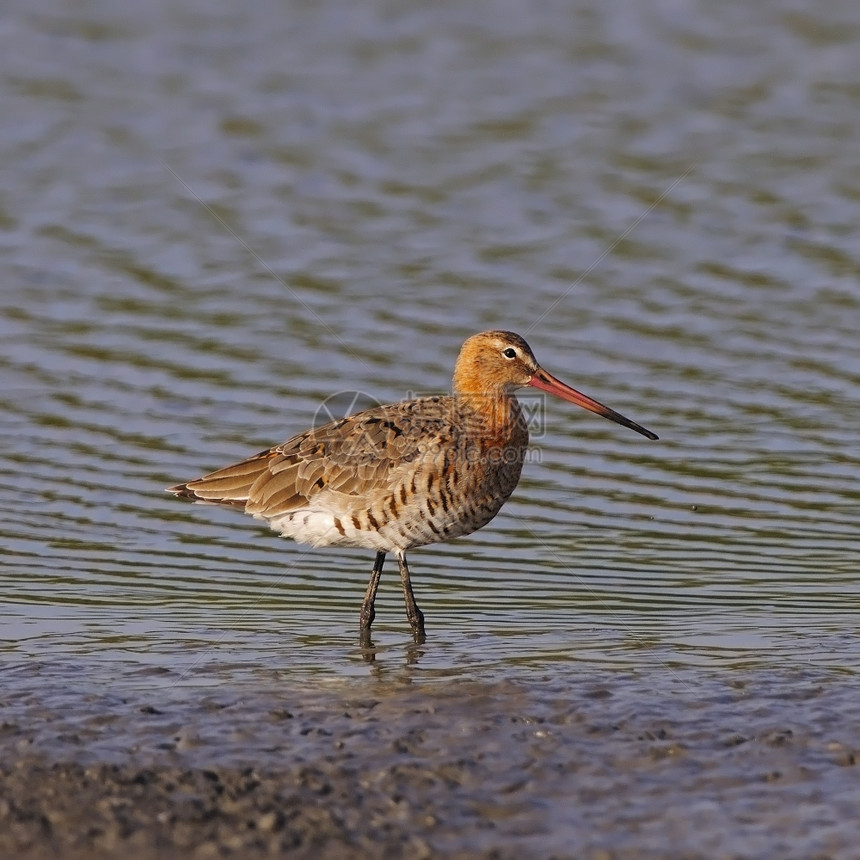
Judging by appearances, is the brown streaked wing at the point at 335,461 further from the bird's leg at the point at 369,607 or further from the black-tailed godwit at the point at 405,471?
the bird's leg at the point at 369,607

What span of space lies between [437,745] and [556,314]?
7050mm

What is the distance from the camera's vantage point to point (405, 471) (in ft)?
29.0

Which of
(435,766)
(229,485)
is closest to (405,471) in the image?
(229,485)

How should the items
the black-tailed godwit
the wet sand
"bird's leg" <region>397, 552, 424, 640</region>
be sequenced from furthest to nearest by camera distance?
the black-tailed godwit → "bird's leg" <region>397, 552, 424, 640</region> → the wet sand

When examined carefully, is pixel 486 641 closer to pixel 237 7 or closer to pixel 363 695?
pixel 363 695

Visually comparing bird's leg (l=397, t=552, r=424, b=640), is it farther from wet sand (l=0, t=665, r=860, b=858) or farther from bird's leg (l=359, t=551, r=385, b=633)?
wet sand (l=0, t=665, r=860, b=858)

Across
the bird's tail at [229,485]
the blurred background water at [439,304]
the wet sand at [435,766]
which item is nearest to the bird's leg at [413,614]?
the blurred background water at [439,304]

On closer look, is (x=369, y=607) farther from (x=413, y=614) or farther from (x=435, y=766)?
(x=435, y=766)

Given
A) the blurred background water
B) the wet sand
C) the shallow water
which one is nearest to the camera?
the wet sand

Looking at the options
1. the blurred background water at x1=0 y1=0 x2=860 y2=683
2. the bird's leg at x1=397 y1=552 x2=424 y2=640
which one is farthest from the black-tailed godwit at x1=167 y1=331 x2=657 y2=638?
the blurred background water at x1=0 y1=0 x2=860 y2=683

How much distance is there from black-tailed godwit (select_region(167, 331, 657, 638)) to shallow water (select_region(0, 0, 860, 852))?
47 centimetres

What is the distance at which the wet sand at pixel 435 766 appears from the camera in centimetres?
609

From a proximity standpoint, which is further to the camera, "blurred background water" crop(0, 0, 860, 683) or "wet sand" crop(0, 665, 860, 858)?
"blurred background water" crop(0, 0, 860, 683)

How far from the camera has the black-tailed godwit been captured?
8.76 m
